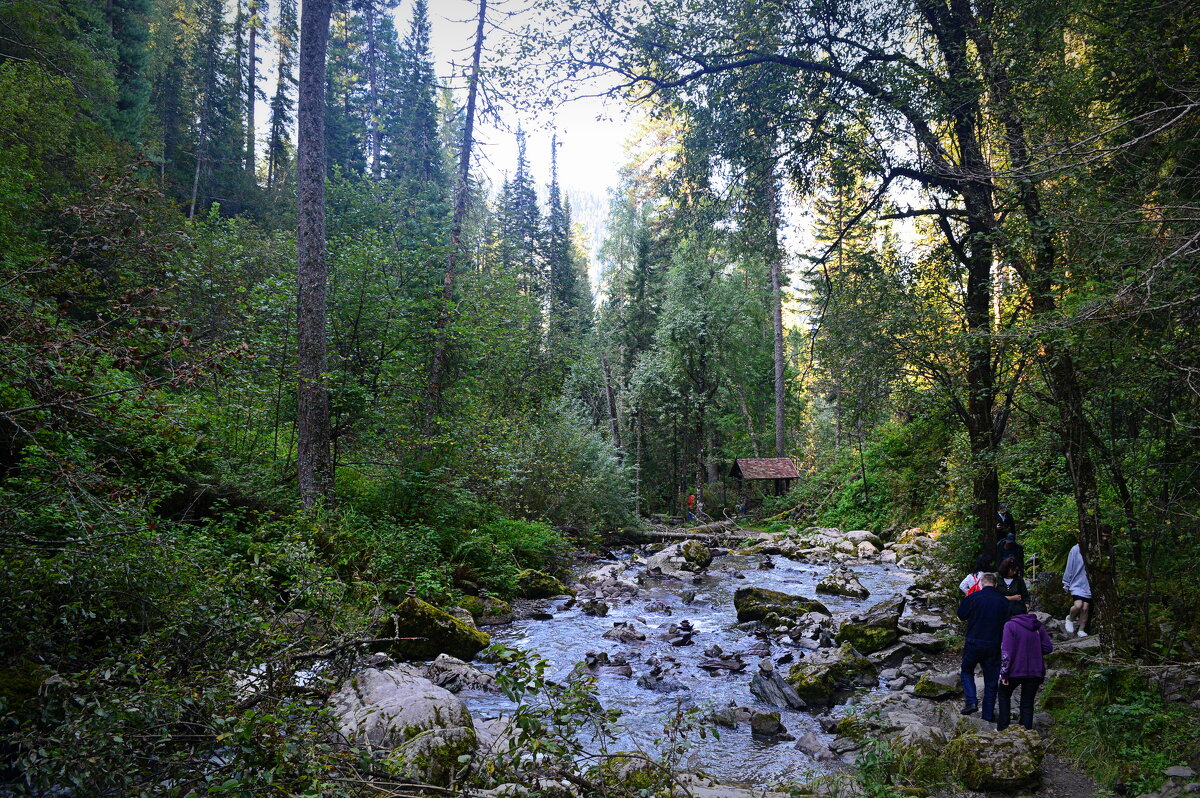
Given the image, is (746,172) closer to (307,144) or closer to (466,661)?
(307,144)

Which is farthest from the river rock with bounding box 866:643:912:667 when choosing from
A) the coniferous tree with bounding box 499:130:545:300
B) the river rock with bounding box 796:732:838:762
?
the coniferous tree with bounding box 499:130:545:300

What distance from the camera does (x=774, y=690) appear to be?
800cm

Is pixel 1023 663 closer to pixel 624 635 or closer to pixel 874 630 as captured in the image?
pixel 874 630

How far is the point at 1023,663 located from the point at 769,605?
6.34m

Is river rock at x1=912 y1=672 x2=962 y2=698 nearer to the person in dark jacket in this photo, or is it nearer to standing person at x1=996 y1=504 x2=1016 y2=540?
the person in dark jacket

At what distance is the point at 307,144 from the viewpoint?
32.7 feet

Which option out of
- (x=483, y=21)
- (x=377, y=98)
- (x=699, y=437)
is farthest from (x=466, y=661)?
(x=377, y=98)

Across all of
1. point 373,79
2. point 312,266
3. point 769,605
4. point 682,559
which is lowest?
point 682,559

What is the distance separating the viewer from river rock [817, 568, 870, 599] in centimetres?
1420

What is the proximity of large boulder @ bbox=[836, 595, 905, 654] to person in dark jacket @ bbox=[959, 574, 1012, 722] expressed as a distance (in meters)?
2.90

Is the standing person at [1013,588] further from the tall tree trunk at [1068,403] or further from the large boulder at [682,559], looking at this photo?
the large boulder at [682,559]

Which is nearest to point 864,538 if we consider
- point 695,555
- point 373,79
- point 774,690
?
point 695,555

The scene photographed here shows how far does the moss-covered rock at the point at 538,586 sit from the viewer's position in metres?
13.1

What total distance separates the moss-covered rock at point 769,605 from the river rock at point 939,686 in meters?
3.90
